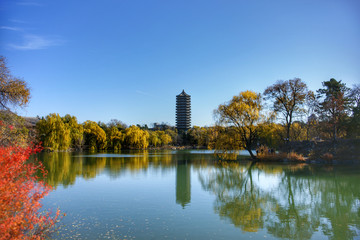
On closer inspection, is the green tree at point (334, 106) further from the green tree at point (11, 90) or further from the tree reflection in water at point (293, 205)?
the green tree at point (11, 90)

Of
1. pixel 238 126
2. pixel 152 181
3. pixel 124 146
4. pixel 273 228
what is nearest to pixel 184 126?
pixel 124 146

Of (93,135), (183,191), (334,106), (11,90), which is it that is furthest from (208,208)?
(93,135)

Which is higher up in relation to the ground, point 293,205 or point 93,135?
point 93,135

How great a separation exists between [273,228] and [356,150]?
18.8 meters

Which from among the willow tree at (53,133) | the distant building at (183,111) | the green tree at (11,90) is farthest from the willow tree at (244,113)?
the distant building at (183,111)

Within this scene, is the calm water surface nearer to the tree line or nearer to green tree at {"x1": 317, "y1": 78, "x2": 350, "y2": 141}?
green tree at {"x1": 317, "y1": 78, "x2": 350, "y2": 141}

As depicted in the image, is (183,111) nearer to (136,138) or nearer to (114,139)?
(114,139)

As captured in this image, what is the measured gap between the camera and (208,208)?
301 inches

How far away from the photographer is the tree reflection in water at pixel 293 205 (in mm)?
5957

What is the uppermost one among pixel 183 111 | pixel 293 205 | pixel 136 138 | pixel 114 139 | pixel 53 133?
pixel 183 111

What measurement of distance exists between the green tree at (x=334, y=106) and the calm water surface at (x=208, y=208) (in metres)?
12.2

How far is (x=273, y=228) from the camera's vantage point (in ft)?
19.5

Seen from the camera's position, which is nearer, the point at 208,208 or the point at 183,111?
the point at 208,208

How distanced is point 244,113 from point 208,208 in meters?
15.8
